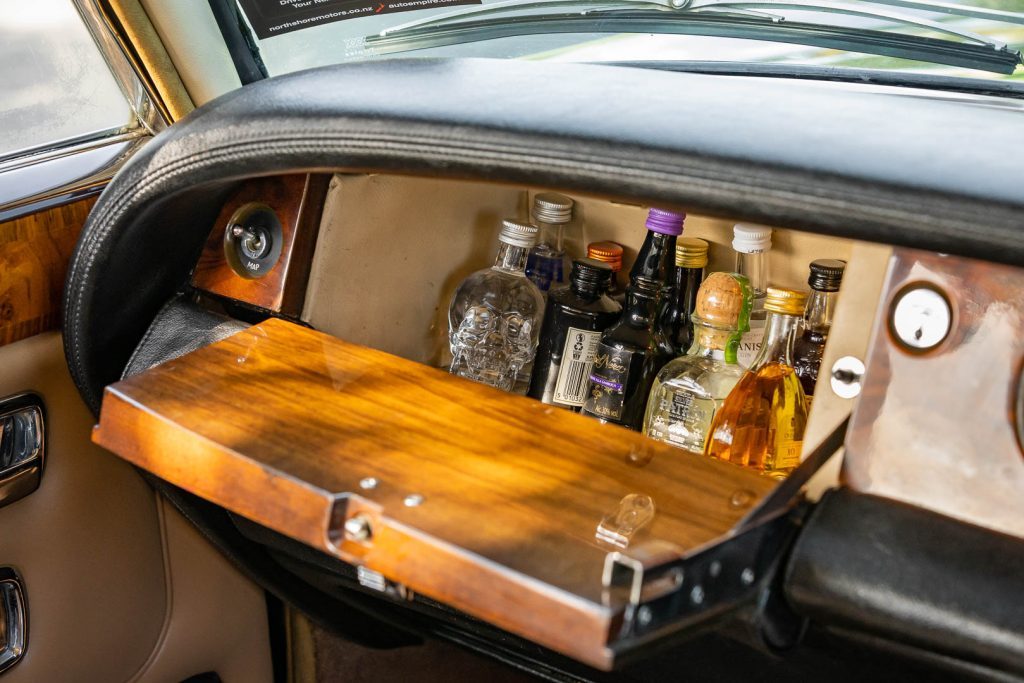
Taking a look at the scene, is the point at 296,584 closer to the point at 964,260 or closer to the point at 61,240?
the point at 61,240

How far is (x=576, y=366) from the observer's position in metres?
1.13

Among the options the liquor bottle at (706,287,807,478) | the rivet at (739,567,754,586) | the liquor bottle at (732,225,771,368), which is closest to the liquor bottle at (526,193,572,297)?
the liquor bottle at (732,225,771,368)

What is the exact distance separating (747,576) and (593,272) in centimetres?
53

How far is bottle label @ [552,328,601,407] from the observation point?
1.12 meters

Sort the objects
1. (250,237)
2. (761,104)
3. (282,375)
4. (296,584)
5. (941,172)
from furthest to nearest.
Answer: (296,584) < (250,237) < (282,375) < (761,104) < (941,172)

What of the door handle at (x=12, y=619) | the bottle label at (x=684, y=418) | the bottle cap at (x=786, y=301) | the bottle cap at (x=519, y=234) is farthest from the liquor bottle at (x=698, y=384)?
the door handle at (x=12, y=619)

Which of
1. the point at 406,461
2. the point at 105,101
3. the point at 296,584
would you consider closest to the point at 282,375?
the point at 406,461

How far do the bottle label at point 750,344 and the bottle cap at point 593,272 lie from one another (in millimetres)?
165

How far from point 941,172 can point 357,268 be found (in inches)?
26.3

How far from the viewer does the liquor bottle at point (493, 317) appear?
1.25m

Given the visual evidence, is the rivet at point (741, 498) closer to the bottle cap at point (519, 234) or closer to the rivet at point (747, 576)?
the rivet at point (747, 576)

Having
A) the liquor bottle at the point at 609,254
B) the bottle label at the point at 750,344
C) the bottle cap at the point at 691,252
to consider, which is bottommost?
the bottle label at the point at 750,344

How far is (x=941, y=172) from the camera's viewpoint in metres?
0.60

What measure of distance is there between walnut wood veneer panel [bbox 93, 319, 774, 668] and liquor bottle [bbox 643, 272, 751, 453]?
0.23 m
